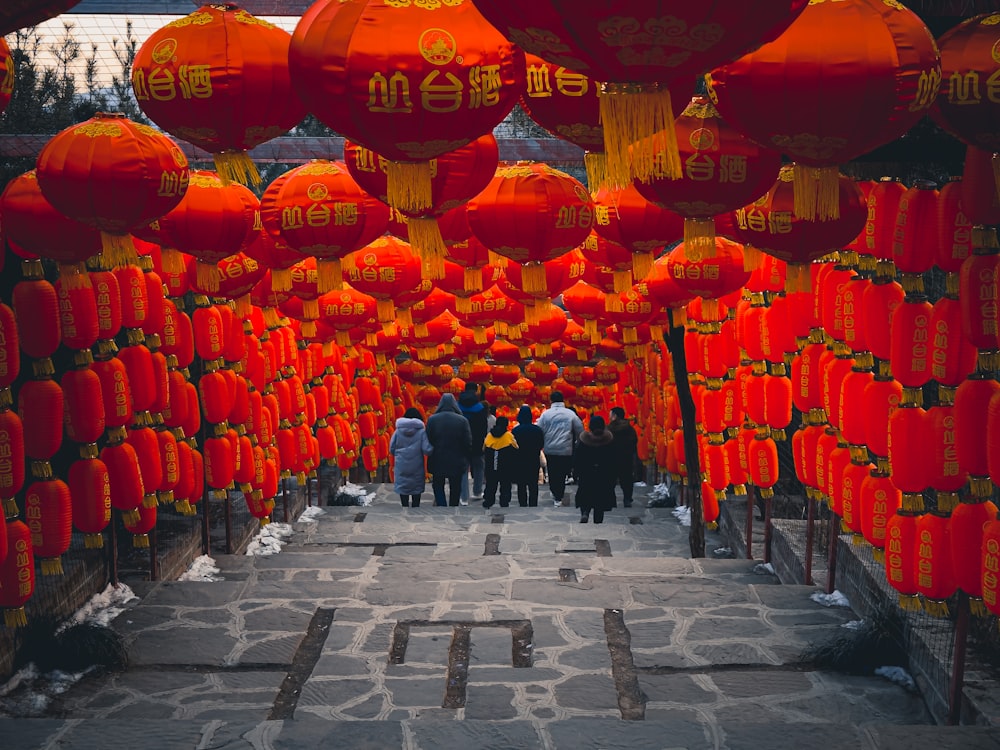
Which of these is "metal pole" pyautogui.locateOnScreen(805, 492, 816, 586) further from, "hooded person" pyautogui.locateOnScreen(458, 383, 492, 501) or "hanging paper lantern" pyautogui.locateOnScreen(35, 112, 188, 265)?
"hooded person" pyautogui.locateOnScreen(458, 383, 492, 501)

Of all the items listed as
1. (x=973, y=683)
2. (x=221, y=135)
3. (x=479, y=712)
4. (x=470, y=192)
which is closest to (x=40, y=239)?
(x=221, y=135)

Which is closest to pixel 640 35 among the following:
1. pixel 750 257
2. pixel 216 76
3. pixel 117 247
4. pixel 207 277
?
pixel 216 76

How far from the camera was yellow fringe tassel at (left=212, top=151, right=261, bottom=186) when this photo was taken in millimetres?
5172

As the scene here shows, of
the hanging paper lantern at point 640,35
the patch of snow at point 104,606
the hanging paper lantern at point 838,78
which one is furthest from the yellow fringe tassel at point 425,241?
the patch of snow at point 104,606

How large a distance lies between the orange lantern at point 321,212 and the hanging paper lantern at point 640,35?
388cm

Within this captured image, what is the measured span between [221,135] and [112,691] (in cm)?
415

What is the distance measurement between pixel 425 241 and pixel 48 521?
157 inches

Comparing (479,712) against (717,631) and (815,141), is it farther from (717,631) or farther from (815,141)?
(815,141)

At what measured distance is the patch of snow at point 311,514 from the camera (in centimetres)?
1647

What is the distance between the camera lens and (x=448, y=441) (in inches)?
650

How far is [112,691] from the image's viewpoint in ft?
23.1

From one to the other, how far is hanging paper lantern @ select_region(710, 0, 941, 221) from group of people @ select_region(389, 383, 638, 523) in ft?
37.3

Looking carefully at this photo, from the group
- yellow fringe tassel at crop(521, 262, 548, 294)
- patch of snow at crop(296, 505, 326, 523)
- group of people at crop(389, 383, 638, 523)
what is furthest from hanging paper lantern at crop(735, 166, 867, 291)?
patch of snow at crop(296, 505, 326, 523)

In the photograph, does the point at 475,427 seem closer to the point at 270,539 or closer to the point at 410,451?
the point at 410,451
